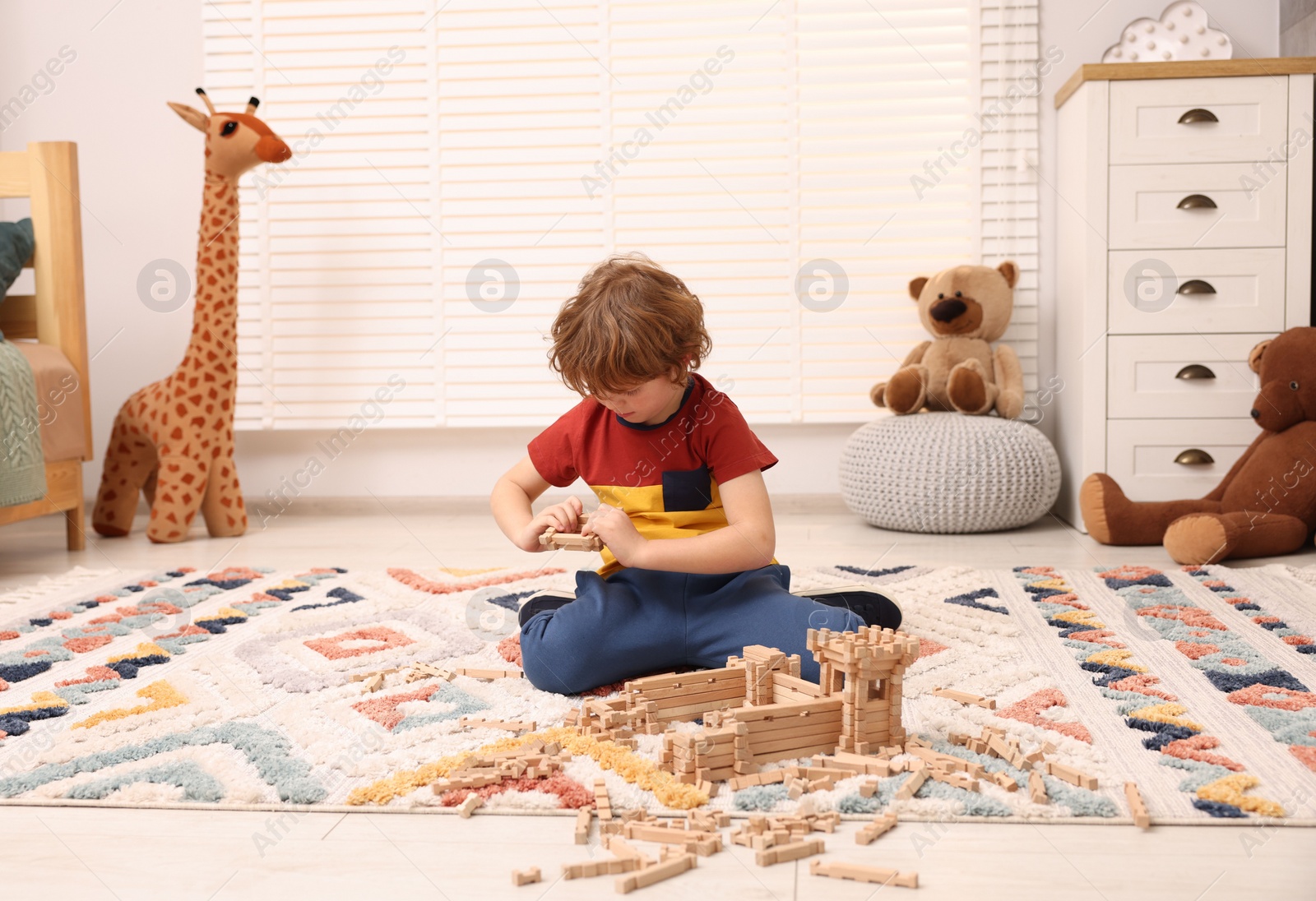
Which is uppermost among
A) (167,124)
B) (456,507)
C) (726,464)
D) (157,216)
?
(167,124)

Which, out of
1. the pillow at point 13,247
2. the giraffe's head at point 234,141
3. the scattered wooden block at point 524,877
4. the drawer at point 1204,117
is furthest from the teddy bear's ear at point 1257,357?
the pillow at point 13,247

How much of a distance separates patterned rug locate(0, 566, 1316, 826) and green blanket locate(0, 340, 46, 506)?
0.32 m

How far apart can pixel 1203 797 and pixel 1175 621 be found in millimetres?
676

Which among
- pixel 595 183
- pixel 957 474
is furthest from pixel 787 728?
pixel 595 183

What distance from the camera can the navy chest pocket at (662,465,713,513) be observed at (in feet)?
4.37

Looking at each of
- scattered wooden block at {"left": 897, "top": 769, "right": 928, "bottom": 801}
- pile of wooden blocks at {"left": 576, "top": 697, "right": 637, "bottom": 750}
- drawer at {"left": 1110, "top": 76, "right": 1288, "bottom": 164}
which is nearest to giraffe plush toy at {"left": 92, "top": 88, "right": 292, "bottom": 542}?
pile of wooden blocks at {"left": 576, "top": 697, "right": 637, "bottom": 750}

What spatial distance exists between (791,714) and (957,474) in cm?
148

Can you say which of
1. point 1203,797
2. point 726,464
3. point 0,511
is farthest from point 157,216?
point 1203,797

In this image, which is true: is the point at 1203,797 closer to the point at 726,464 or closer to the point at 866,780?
the point at 866,780

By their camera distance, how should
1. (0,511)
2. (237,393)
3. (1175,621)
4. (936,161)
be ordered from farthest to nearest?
(237,393) < (936,161) < (0,511) < (1175,621)

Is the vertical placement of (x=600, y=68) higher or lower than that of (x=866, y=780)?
higher

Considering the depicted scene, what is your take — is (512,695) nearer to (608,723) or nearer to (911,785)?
(608,723)

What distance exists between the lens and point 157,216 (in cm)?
295

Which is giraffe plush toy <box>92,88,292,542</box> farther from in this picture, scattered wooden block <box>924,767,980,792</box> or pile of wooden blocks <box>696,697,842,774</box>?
scattered wooden block <box>924,767,980,792</box>
